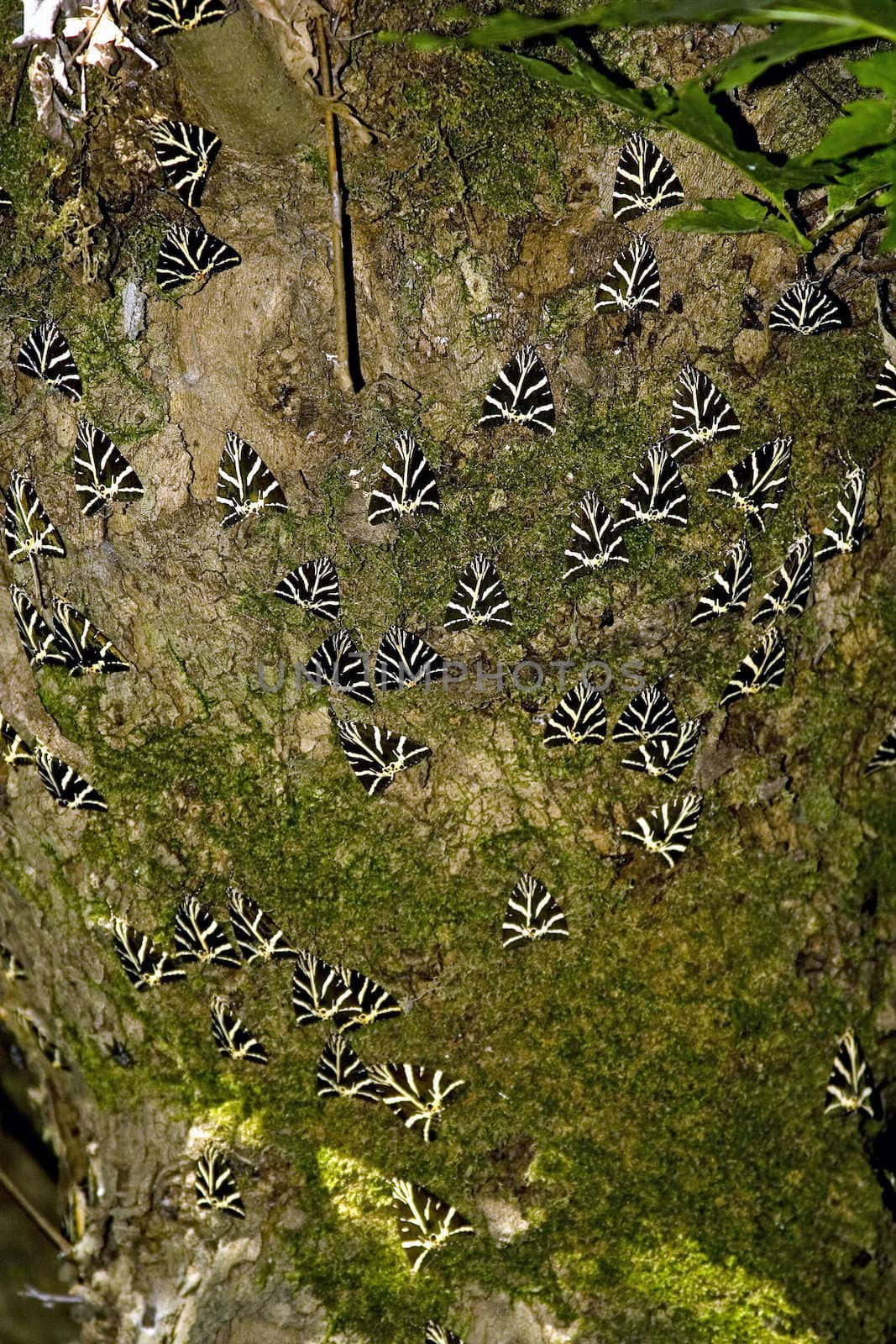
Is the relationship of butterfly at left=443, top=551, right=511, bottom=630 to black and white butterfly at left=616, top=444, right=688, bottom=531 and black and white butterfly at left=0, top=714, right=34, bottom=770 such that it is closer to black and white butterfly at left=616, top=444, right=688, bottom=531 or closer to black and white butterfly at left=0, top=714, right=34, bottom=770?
black and white butterfly at left=616, top=444, right=688, bottom=531

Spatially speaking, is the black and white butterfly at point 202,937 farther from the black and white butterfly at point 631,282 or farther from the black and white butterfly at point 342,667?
the black and white butterfly at point 631,282

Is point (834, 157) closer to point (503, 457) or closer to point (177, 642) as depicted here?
point (503, 457)

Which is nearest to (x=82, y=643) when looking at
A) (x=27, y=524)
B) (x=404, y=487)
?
(x=27, y=524)

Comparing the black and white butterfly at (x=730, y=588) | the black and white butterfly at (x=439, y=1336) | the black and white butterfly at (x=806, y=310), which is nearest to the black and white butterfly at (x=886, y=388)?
the black and white butterfly at (x=806, y=310)

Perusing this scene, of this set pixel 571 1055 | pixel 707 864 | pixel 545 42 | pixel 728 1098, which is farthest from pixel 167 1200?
pixel 545 42

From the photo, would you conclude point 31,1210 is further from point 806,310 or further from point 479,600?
point 806,310

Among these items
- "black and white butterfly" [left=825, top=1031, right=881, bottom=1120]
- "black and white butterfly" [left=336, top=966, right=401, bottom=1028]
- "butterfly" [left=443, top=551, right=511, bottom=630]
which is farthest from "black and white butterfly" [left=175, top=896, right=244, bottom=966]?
"black and white butterfly" [left=825, top=1031, right=881, bottom=1120]
